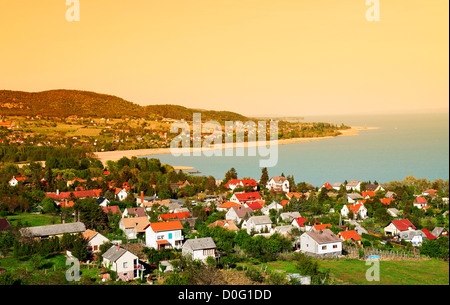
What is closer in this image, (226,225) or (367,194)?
(226,225)

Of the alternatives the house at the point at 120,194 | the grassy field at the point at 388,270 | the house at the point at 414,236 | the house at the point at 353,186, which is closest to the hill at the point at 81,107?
the house at the point at 120,194

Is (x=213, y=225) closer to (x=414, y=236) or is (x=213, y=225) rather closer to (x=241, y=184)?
(x=414, y=236)

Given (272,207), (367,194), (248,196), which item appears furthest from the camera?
(367,194)

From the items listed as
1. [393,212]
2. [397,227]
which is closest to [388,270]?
[397,227]

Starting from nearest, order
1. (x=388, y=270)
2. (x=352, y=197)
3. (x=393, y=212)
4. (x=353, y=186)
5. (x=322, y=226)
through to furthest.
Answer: (x=388, y=270)
(x=322, y=226)
(x=393, y=212)
(x=352, y=197)
(x=353, y=186)

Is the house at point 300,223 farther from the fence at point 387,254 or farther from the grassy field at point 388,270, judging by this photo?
the grassy field at point 388,270
